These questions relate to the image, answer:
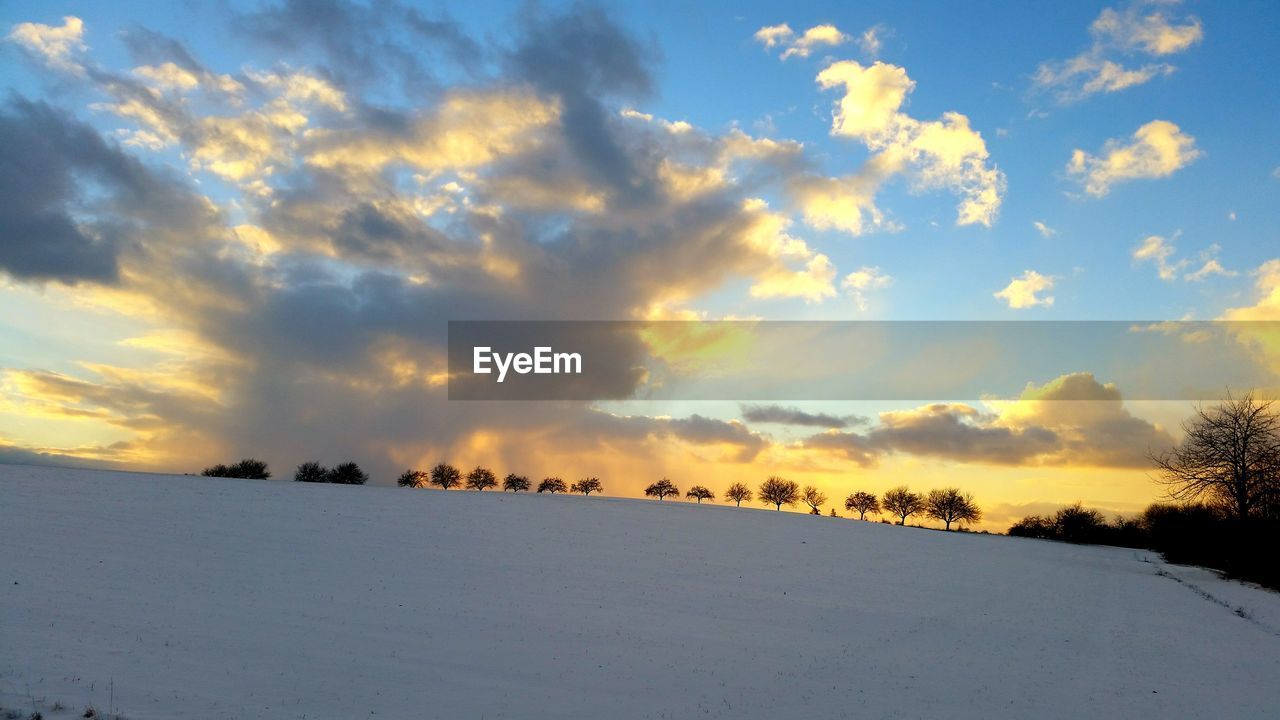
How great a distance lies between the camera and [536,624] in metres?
28.2

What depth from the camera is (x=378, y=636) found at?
984 inches

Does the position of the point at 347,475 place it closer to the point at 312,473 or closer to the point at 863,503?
the point at 312,473

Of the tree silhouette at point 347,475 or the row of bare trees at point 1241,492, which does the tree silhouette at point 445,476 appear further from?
the row of bare trees at point 1241,492

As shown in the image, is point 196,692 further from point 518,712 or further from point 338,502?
point 338,502

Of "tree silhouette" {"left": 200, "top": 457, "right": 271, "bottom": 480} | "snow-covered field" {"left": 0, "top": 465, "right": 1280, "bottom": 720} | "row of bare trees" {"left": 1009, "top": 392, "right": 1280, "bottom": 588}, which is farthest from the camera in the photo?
"tree silhouette" {"left": 200, "top": 457, "right": 271, "bottom": 480}

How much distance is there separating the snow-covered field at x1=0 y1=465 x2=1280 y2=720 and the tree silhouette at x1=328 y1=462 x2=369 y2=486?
62.7m

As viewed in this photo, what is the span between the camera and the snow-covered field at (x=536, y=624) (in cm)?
2008

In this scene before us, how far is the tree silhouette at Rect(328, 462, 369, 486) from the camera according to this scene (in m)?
116

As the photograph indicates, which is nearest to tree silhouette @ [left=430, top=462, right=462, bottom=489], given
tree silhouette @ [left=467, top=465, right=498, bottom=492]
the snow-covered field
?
tree silhouette @ [left=467, top=465, right=498, bottom=492]

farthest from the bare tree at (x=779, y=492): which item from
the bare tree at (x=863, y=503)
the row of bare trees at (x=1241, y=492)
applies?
the row of bare trees at (x=1241, y=492)

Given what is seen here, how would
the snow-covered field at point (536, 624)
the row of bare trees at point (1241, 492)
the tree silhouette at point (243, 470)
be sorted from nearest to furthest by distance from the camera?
the snow-covered field at point (536, 624) → the row of bare trees at point (1241, 492) → the tree silhouette at point (243, 470)

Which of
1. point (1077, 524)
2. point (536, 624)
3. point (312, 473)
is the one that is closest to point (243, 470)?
point (312, 473)

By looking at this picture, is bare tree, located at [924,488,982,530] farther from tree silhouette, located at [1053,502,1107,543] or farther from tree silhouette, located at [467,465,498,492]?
tree silhouette, located at [467,465,498,492]

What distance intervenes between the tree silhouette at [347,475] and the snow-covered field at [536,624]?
62.7m
